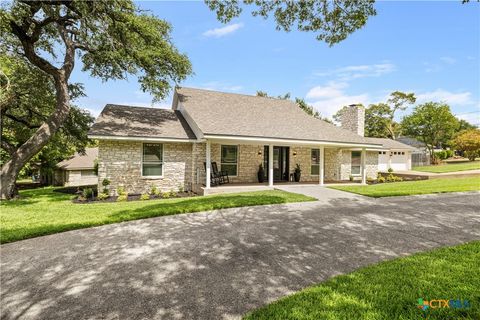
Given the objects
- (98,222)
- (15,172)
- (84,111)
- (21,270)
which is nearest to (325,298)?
(21,270)

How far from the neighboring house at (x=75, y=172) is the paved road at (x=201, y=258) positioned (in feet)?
94.7

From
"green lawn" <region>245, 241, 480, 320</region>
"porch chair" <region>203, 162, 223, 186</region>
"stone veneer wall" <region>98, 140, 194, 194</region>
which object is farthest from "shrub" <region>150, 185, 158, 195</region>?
"green lawn" <region>245, 241, 480, 320</region>

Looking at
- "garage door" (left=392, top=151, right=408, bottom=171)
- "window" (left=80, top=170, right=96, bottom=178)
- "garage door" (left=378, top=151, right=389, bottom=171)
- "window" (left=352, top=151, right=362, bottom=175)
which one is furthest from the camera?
"window" (left=80, top=170, right=96, bottom=178)

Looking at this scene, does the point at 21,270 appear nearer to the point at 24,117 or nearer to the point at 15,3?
the point at 15,3

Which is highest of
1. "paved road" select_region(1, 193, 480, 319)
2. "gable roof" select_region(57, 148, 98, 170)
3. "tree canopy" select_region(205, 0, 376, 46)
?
"tree canopy" select_region(205, 0, 376, 46)

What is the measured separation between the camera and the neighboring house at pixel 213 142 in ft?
36.9

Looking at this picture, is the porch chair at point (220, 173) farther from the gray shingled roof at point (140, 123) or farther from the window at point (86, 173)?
the window at point (86, 173)

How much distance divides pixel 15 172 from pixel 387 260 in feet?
49.4

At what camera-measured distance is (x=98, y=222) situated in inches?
238

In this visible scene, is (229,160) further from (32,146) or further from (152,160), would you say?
(32,146)

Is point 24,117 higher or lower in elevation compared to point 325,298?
higher

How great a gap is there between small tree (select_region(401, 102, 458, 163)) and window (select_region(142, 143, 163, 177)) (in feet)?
136

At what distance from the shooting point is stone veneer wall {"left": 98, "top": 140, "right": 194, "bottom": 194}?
11.0 meters

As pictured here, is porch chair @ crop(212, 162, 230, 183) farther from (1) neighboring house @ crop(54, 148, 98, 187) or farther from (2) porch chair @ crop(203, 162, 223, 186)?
(1) neighboring house @ crop(54, 148, 98, 187)
